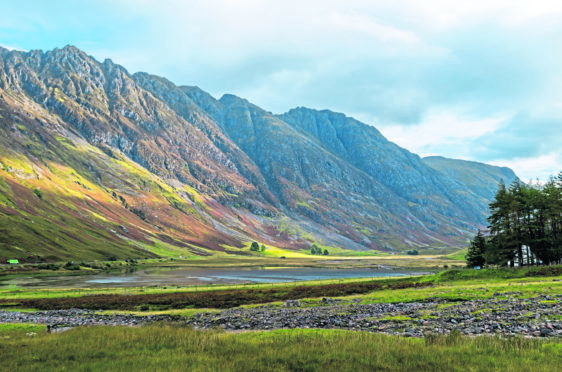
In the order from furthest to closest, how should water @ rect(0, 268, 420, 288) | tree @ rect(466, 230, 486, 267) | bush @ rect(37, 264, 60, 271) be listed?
bush @ rect(37, 264, 60, 271) < water @ rect(0, 268, 420, 288) < tree @ rect(466, 230, 486, 267)

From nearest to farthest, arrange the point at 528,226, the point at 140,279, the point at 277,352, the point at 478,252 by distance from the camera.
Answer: the point at 277,352 → the point at 528,226 → the point at 478,252 → the point at 140,279

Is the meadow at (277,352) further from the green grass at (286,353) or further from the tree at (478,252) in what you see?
the tree at (478,252)

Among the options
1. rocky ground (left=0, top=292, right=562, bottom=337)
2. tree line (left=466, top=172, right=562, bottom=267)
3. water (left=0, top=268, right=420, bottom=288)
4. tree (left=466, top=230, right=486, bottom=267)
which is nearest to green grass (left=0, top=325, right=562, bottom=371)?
rocky ground (left=0, top=292, right=562, bottom=337)

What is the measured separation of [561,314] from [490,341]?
11.1 m

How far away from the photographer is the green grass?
44.6ft

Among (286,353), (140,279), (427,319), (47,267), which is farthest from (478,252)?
(47,267)

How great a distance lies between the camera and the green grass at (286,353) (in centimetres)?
1359

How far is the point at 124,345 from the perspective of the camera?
19.0 m

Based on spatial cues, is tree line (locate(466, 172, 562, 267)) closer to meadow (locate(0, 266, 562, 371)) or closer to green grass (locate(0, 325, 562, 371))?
meadow (locate(0, 266, 562, 371))

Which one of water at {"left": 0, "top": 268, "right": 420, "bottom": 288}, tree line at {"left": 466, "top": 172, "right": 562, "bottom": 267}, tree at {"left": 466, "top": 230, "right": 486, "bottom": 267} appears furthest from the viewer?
water at {"left": 0, "top": 268, "right": 420, "bottom": 288}

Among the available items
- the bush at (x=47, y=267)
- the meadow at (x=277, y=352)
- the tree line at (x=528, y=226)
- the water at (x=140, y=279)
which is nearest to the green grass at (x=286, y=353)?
the meadow at (x=277, y=352)

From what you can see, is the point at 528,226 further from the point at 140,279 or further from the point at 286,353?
the point at 140,279

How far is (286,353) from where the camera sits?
51.7 ft

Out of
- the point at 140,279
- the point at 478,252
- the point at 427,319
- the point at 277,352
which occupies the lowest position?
the point at 140,279
